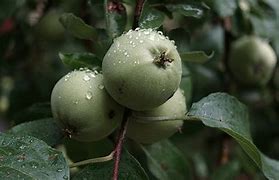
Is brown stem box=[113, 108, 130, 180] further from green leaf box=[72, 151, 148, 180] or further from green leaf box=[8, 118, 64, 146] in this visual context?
green leaf box=[8, 118, 64, 146]

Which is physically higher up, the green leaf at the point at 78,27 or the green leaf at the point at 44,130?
the green leaf at the point at 78,27

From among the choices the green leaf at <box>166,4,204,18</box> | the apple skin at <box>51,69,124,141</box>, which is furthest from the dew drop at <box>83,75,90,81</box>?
the green leaf at <box>166,4,204,18</box>

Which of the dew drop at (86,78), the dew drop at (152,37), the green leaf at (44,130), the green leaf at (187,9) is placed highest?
the dew drop at (152,37)

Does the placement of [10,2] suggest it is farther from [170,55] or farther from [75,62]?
[170,55]

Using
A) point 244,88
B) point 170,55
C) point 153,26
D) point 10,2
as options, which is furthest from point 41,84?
point 170,55

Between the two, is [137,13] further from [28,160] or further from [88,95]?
[28,160]

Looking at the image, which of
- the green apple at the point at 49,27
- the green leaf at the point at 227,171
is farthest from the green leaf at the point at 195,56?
the green apple at the point at 49,27

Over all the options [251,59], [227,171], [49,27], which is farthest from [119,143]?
[49,27]

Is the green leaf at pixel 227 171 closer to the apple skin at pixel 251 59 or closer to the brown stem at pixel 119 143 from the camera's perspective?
the apple skin at pixel 251 59
